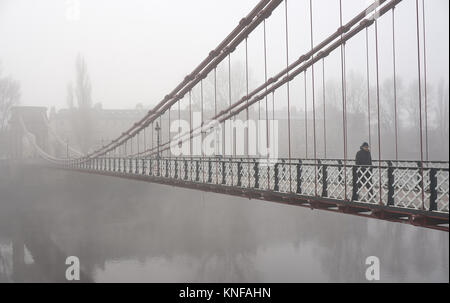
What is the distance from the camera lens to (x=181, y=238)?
121ft

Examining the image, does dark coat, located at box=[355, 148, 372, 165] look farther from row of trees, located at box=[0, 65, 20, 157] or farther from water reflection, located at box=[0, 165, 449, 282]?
row of trees, located at box=[0, 65, 20, 157]

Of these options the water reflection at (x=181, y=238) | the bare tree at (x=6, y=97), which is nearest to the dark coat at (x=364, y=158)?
the water reflection at (x=181, y=238)

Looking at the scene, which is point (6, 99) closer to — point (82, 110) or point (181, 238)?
point (82, 110)

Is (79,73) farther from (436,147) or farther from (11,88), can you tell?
(436,147)

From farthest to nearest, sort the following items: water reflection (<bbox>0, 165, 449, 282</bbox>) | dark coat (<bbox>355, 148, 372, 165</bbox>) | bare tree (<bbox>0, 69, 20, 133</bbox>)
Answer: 1. bare tree (<bbox>0, 69, 20, 133</bbox>)
2. water reflection (<bbox>0, 165, 449, 282</bbox>)
3. dark coat (<bbox>355, 148, 372, 165</bbox>)

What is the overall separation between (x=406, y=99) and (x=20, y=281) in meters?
33.0

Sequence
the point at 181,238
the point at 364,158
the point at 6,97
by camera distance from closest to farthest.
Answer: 1. the point at 364,158
2. the point at 181,238
3. the point at 6,97

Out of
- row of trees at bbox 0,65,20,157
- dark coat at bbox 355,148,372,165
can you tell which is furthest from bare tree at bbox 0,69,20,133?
dark coat at bbox 355,148,372,165

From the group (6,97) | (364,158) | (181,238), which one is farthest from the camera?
(6,97)

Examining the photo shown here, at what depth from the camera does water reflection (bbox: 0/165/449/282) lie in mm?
30938

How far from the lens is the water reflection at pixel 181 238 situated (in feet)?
102

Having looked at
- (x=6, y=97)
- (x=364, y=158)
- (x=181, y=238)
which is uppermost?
(x=6, y=97)

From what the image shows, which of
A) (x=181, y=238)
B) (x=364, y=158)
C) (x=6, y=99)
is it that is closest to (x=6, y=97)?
(x=6, y=99)
